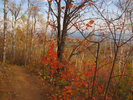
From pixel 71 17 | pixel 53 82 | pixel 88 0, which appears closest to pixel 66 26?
pixel 71 17

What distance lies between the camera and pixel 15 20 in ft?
39.0

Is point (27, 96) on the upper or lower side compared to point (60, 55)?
lower

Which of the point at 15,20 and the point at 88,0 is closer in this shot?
the point at 88,0

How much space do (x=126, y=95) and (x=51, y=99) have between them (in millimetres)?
4201

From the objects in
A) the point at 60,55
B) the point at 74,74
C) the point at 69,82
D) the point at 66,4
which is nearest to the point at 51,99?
the point at 69,82

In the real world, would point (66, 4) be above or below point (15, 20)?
below

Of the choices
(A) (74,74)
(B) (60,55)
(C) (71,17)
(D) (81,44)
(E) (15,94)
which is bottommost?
(E) (15,94)

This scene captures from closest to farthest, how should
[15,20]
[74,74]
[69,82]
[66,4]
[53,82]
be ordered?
[66,4]
[69,82]
[74,74]
[53,82]
[15,20]

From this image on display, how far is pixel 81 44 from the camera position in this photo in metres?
4.41

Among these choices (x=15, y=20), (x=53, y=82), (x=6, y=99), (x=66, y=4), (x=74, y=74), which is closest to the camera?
(x=6, y=99)

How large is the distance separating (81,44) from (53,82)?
3491 millimetres

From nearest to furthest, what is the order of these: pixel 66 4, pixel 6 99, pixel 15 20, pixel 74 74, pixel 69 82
→ pixel 6 99 < pixel 66 4 < pixel 69 82 < pixel 74 74 < pixel 15 20

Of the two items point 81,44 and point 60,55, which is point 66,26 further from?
point 60,55

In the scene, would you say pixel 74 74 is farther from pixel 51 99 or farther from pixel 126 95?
pixel 126 95
